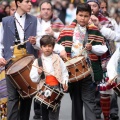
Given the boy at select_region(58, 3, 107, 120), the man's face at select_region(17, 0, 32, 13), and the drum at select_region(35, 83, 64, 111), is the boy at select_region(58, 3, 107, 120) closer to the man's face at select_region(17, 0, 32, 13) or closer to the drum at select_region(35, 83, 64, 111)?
the man's face at select_region(17, 0, 32, 13)

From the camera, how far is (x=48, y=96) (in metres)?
8.80

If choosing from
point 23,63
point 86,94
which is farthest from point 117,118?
point 23,63

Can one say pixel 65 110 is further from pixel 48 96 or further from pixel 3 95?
pixel 48 96

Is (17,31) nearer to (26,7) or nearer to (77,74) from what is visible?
(26,7)

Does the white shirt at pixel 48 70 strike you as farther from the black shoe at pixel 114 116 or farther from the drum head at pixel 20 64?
the black shoe at pixel 114 116

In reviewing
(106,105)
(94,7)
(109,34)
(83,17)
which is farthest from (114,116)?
(83,17)

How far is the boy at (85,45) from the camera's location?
9539 mm

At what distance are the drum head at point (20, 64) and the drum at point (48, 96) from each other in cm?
55

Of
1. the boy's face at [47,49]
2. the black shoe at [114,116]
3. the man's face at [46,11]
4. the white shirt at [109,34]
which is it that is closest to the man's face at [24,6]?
the boy's face at [47,49]

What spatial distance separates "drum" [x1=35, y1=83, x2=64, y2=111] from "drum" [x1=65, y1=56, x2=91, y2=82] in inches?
18.1

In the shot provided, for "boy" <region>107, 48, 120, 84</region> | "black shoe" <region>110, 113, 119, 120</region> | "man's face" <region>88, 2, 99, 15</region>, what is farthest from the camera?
"black shoe" <region>110, 113, 119, 120</region>

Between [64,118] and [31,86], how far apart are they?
2193 millimetres

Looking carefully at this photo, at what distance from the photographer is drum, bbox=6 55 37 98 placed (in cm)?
922

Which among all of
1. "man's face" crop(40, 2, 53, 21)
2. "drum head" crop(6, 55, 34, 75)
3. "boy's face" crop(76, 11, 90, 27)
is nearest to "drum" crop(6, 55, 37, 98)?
"drum head" crop(6, 55, 34, 75)
